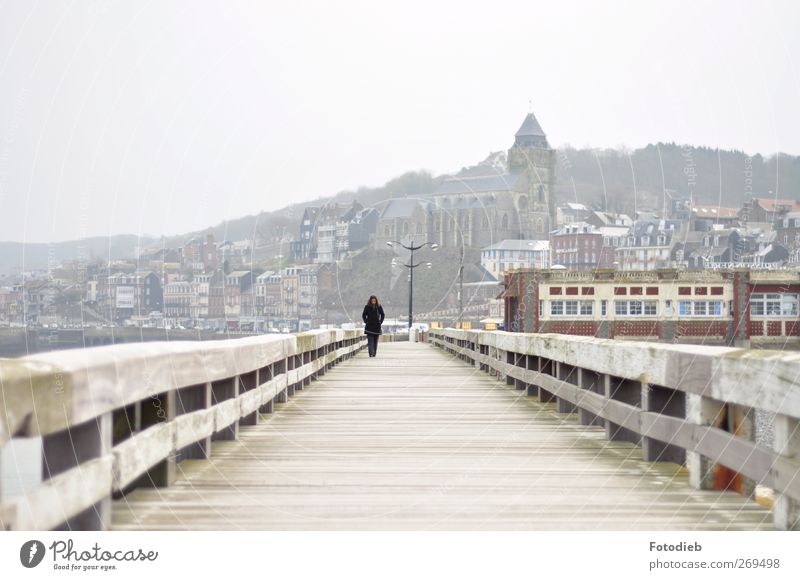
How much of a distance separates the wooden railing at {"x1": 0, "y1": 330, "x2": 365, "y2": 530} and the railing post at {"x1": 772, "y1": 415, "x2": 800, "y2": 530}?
322cm

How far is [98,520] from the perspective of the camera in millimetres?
4883

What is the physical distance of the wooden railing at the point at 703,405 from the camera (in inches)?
194

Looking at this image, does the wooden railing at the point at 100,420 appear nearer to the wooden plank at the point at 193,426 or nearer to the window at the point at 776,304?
the wooden plank at the point at 193,426

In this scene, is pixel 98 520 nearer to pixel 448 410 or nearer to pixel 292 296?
pixel 448 410

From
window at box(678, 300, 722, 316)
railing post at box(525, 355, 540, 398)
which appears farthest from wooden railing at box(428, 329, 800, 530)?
window at box(678, 300, 722, 316)

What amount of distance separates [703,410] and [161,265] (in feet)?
21.3

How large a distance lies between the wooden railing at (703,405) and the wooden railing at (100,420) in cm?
319

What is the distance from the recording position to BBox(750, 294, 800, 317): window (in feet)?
299

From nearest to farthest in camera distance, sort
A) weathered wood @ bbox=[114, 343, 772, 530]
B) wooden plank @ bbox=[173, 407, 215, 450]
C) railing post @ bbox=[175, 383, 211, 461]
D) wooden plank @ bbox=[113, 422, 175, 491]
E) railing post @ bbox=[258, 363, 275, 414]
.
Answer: wooden plank @ bbox=[113, 422, 175, 491]
weathered wood @ bbox=[114, 343, 772, 530]
wooden plank @ bbox=[173, 407, 215, 450]
railing post @ bbox=[175, 383, 211, 461]
railing post @ bbox=[258, 363, 275, 414]

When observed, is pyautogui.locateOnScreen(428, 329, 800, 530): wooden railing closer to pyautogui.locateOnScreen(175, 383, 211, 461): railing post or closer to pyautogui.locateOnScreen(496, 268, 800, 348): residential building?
pyautogui.locateOnScreen(175, 383, 211, 461): railing post

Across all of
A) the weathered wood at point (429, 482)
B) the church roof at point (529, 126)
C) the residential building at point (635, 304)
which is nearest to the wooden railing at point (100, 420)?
the weathered wood at point (429, 482)

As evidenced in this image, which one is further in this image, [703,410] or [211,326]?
[211,326]

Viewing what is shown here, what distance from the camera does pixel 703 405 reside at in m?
6.23
